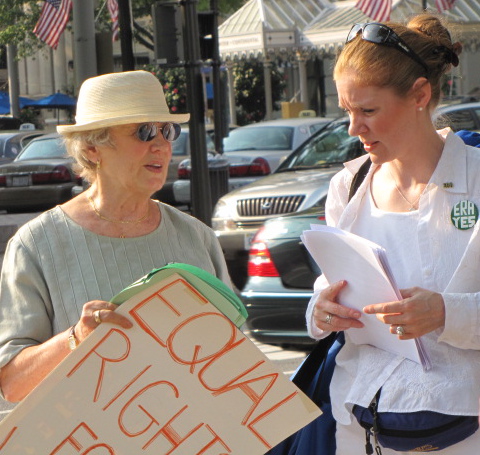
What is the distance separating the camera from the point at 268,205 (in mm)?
10164

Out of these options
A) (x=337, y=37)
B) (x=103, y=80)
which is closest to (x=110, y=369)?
(x=103, y=80)

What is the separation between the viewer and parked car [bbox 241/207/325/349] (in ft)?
24.3

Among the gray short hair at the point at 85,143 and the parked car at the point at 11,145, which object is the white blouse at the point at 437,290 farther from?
the parked car at the point at 11,145

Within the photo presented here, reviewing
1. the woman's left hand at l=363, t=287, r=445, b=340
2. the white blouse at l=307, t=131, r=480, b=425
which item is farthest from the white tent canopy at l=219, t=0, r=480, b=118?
the woman's left hand at l=363, t=287, r=445, b=340

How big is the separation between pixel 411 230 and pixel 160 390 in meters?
0.75

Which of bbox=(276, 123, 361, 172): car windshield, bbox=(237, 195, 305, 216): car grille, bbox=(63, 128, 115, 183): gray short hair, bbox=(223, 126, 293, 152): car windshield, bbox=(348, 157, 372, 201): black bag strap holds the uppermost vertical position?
bbox=(63, 128, 115, 183): gray short hair

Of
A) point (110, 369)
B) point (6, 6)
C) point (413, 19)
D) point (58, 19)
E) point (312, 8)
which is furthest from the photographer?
point (6, 6)

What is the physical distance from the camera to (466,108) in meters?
11.6

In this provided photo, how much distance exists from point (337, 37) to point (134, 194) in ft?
75.8

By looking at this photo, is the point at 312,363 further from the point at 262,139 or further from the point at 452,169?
the point at 262,139

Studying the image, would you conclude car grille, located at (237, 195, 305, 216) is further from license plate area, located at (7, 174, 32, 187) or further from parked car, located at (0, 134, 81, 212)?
license plate area, located at (7, 174, 32, 187)

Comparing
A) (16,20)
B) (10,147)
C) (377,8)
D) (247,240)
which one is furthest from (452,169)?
(16,20)

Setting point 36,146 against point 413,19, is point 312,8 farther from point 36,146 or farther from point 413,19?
point 413,19

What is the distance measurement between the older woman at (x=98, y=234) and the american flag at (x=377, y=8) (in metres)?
17.1
